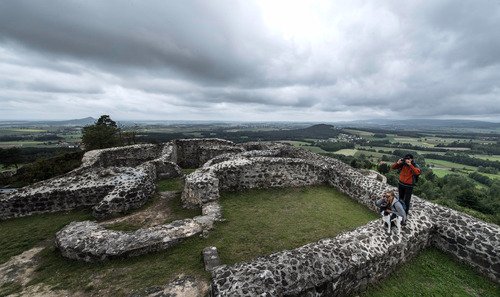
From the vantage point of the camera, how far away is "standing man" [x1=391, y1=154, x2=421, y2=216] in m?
7.14

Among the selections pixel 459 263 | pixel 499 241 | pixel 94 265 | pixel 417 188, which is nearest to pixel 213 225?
pixel 94 265

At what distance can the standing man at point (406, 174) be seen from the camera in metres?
7.14

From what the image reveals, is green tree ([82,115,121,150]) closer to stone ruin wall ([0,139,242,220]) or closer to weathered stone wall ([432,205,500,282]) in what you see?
stone ruin wall ([0,139,242,220])

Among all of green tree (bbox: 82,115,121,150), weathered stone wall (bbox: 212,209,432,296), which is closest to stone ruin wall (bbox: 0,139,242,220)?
weathered stone wall (bbox: 212,209,432,296)

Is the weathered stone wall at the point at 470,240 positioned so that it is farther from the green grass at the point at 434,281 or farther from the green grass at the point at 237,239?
the green grass at the point at 237,239

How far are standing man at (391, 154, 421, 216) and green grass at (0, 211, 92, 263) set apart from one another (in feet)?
37.3

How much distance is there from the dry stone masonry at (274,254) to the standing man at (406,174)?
0.79 meters

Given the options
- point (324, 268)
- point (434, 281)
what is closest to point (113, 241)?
point (324, 268)

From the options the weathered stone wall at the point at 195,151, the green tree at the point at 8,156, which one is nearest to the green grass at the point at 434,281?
the weathered stone wall at the point at 195,151

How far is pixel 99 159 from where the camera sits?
1625cm

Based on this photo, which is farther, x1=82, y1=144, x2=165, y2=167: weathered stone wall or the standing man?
x1=82, y1=144, x2=165, y2=167: weathered stone wall

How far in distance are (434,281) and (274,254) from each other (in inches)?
174

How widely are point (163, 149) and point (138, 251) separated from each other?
13.3 m

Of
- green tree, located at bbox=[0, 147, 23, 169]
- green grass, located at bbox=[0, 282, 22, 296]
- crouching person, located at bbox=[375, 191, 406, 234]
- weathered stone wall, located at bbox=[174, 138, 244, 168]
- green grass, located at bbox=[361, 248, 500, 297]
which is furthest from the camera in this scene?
green tree, located at bbox=[0, 147, 23, 169]
